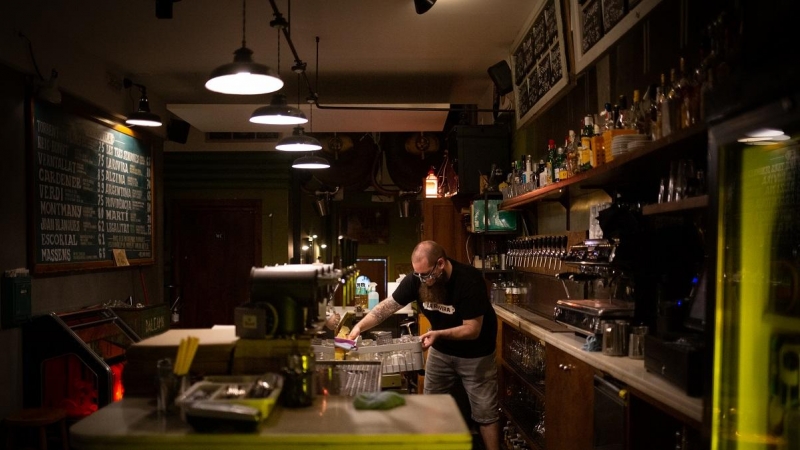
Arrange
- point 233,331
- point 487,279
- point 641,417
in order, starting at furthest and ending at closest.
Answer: point 487,279, point 233,331, point 641,417

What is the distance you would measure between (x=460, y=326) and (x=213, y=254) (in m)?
6.14

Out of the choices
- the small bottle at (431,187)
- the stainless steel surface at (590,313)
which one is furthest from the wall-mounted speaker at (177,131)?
the stainless steel surface at (590,313)

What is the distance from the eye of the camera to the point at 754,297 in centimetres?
172

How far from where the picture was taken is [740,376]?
1.72 m

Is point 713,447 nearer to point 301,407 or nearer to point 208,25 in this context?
point 301,407

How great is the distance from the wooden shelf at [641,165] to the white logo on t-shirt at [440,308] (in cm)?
107

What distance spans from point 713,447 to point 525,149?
4.27 metres

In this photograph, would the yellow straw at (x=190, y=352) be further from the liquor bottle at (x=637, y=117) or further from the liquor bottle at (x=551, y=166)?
the liquor bottle at (x=551, y=166)

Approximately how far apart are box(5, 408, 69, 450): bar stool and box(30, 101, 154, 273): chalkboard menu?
3.58 feet

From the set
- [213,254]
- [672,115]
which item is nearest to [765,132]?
[672,115]

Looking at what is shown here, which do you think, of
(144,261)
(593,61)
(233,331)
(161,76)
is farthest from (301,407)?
(161,76)

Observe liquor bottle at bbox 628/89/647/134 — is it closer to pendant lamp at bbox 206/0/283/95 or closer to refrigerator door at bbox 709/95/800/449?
refrigerator door at bbox 709/95/800/449

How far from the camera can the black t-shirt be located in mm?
4027

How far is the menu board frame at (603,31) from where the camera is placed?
2988mm
